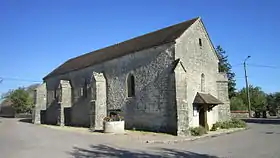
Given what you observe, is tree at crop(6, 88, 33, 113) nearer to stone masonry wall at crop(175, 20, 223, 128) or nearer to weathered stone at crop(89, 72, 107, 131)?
weathered stone at crop(89, 72, 107, 131)

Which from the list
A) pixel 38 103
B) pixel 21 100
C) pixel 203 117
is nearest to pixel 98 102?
pixel 203 117

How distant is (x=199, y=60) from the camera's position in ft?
82.9

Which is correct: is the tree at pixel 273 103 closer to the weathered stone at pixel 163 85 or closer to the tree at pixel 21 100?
the weathered stone at pixel 163 85

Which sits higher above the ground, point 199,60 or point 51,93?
point 199,60

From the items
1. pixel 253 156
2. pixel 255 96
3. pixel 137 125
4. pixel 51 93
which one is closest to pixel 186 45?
pixel 137 125

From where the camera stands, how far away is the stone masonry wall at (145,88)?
22.2 metres

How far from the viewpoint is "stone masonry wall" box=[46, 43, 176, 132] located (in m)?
22.2

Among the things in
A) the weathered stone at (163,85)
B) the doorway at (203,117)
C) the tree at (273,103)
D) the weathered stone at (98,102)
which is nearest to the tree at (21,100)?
the weathered stone at (163,85)

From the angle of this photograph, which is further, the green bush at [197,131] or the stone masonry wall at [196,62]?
the stone masonry wall at [196,62]

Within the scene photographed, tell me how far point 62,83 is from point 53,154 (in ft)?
77.1

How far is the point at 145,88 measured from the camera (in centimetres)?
2414

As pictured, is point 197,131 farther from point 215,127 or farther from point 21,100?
point 21,100

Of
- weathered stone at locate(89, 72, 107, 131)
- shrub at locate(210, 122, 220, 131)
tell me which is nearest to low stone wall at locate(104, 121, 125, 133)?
weathered stone at locate(89, 72, 107, 131)

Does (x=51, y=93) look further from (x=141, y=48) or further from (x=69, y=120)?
(x=141, y=48)
